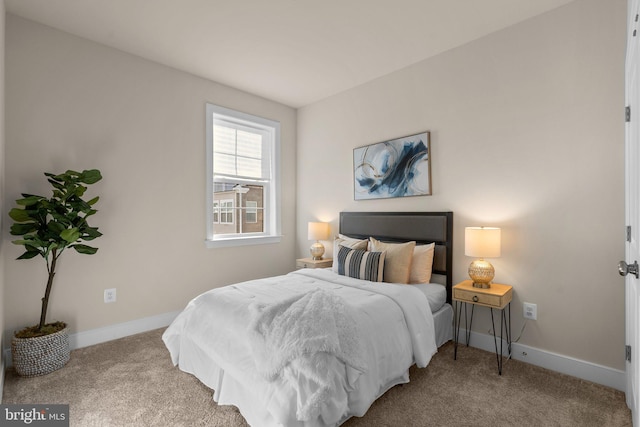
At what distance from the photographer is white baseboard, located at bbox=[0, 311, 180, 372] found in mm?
2793

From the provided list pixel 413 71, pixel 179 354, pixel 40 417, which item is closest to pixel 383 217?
pixel 413 71

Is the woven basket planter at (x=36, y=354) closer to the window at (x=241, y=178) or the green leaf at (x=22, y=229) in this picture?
the green leaf at (x=22, y=229)

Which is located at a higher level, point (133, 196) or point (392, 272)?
point (133, 196)

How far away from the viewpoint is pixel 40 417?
1.71 metres

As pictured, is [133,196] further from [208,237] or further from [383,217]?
[383,217]

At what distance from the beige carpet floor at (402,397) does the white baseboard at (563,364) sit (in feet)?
0.22

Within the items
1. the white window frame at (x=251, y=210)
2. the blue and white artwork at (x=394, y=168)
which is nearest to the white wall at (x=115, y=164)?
the white window frame at (x=251, y=210)

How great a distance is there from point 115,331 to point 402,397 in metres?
2.67

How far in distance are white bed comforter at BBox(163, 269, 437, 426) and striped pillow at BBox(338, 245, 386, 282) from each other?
0.15 metres

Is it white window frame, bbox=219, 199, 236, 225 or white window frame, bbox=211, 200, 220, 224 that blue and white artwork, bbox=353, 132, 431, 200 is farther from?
white window frame, bbox=211, 200, 220, 224

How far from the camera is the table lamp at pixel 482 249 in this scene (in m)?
2.49

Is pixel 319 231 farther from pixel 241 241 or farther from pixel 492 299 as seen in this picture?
pixel 492 299

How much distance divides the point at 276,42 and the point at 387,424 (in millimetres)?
3078

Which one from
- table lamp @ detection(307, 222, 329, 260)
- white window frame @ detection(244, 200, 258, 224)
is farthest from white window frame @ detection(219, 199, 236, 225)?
table lamp @ detection(307, 222, 329, 260)
